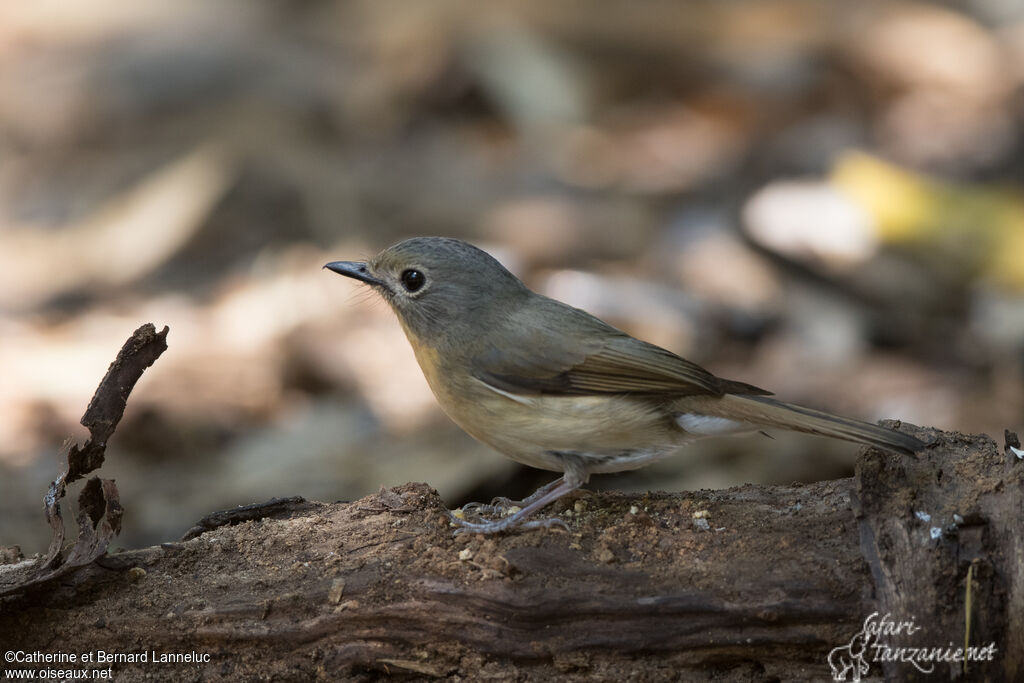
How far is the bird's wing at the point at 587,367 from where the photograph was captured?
149 inches

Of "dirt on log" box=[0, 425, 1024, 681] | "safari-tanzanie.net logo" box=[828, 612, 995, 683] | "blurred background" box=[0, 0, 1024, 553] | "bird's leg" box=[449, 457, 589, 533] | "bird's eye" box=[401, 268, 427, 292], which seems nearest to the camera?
"safari-tanzanie.net logo" box=[828, 612, 995, 683]

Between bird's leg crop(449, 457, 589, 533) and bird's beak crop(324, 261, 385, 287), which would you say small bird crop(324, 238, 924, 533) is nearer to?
bird's leg crop(449, 457, 589, 533)

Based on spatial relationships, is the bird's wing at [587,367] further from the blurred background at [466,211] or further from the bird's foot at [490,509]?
the blurred background at [466,211]

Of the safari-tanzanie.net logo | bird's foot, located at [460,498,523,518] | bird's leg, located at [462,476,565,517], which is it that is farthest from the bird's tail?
bird's foot, located at [460,498,523,518]

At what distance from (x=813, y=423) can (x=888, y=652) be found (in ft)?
2.58

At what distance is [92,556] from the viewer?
3.35 m

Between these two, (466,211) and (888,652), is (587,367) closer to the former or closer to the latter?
(888,652)

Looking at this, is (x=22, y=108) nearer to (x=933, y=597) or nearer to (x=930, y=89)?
(x=930, y=89)

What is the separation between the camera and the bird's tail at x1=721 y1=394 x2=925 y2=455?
10.8 feet

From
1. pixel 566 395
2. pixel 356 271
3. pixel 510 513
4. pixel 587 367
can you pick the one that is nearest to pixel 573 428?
pixel 566 395

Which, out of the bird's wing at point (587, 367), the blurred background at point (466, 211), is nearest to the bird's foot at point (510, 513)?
the bird's wing at point (587, 367)

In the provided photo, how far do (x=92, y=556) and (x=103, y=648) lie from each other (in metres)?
0.27

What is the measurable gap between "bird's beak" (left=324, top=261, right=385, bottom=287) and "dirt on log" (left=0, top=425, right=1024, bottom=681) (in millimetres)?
1103

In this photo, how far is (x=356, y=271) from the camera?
4305 mm
